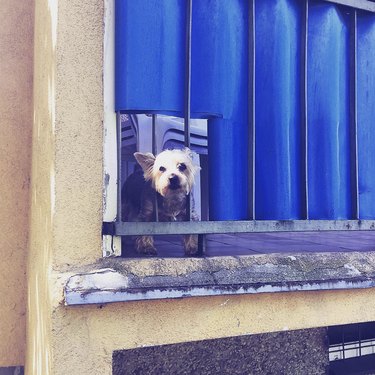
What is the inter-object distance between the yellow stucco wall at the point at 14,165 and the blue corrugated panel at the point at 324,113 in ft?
8.14

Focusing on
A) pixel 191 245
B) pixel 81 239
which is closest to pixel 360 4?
pixel 191 245

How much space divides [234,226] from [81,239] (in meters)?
0.97

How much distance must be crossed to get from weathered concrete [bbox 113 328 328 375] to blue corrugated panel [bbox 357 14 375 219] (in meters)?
2.36

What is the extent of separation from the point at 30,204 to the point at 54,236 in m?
1.36

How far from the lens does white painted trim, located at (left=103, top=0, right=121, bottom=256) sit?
234cm

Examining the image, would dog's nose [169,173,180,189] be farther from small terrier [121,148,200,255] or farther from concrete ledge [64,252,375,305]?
concrete ledge [64,252,375,305]

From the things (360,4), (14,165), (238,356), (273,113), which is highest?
(360,4)

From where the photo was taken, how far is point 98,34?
7.67 ft

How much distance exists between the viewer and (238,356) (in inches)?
174

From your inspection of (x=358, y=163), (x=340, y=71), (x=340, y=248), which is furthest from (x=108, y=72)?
(x=340, y=248)

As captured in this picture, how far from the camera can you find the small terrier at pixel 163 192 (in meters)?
2.71

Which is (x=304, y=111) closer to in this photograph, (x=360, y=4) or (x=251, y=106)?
(x=251, y=106)

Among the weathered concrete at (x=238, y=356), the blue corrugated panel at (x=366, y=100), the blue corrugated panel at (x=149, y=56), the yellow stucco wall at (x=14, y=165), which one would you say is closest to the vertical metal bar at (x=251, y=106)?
the blue corrugated panel at (x=149, y=56)

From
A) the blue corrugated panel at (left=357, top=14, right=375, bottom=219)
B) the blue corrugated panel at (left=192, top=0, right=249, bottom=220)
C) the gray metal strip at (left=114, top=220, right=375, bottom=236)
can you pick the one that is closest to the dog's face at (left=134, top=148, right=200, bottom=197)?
the blue corrugated panel at (left=192, top=0, right=249, bottom=220)
